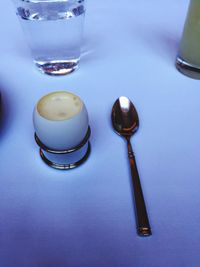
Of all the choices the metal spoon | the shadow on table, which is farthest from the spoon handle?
the shadow on table

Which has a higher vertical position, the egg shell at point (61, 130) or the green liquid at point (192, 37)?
the green liquid at point (192, 37)

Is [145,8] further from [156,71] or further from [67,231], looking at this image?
[67,231]

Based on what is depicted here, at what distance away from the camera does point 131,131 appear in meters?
0.37

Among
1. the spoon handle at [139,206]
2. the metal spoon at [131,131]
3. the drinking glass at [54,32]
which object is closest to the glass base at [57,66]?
the drinking glass at [54,32]

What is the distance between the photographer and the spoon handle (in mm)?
269

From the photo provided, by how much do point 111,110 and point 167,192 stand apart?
0.16 meters

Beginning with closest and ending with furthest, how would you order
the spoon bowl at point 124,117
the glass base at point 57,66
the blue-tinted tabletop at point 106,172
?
1. the blue-tinted tabletop at point 106,172
2. the spoon bowl at point 124,117
3. the glass base at point 57,66

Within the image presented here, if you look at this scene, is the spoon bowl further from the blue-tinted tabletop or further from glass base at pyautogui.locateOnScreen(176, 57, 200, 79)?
glass base at pyautogui.locateOnScreen(176, 57, 200, 79)

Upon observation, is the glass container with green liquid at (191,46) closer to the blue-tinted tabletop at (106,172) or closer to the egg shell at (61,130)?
the blue-tinted tabletop at (106,172)

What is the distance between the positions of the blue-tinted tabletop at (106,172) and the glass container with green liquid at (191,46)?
2cm

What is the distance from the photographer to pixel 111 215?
0.29 m

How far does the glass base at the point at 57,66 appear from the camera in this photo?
0.48m

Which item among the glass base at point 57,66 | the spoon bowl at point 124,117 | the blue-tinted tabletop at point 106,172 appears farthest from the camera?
the glass base at point 57,66

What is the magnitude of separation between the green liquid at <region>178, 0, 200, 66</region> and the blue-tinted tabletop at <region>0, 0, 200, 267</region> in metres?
0.04
